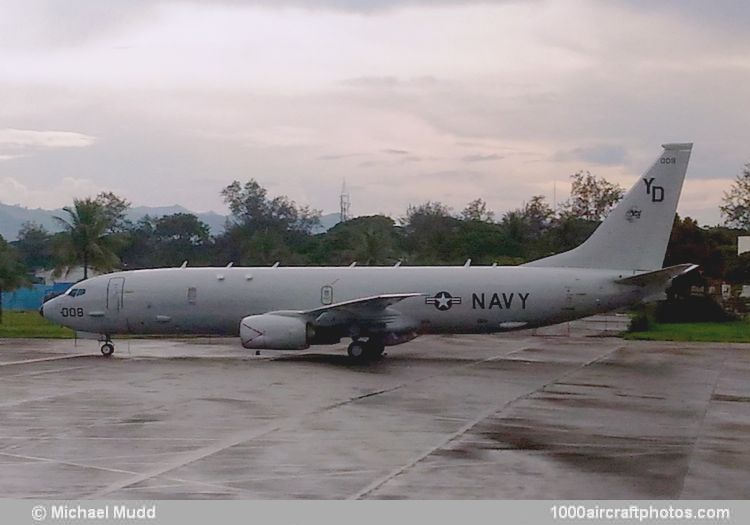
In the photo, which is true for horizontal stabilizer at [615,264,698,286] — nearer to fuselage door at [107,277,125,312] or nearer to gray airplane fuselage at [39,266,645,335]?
gray airplane fuselage at [39,266,645,335]

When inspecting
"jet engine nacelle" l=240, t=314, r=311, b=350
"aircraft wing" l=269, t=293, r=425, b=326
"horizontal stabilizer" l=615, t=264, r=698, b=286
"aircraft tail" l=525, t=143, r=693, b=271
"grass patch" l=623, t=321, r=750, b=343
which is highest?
"aircraft tail" l=525, t=143, r=693, b=271

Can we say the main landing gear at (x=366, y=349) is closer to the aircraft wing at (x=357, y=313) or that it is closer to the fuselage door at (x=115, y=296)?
the aircraft wing at (x=357, y=313)

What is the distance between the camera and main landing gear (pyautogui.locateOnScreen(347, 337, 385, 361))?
2728cm

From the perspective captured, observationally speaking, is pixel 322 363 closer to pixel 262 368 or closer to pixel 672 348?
pixel 262 368

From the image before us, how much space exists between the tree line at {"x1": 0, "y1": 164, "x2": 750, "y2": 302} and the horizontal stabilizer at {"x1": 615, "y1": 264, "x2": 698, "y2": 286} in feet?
78.3

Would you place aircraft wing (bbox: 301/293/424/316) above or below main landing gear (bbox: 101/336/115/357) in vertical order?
above

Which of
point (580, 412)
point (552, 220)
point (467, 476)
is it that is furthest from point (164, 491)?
point (552, 220)

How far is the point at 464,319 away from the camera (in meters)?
27.6

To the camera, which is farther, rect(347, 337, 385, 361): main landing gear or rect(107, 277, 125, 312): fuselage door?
rect(107, 277, 125, 312): fuselage door

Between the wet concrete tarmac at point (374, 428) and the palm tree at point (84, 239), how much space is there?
80.4ft

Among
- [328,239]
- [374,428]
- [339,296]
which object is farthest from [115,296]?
[328,239]

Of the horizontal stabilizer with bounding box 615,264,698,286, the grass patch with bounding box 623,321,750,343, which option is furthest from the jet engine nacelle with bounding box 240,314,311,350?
the grass patch with bounding box 623,321,750,343

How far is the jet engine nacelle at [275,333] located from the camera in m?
26.6

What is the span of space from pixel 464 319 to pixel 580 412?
35.7 ft
